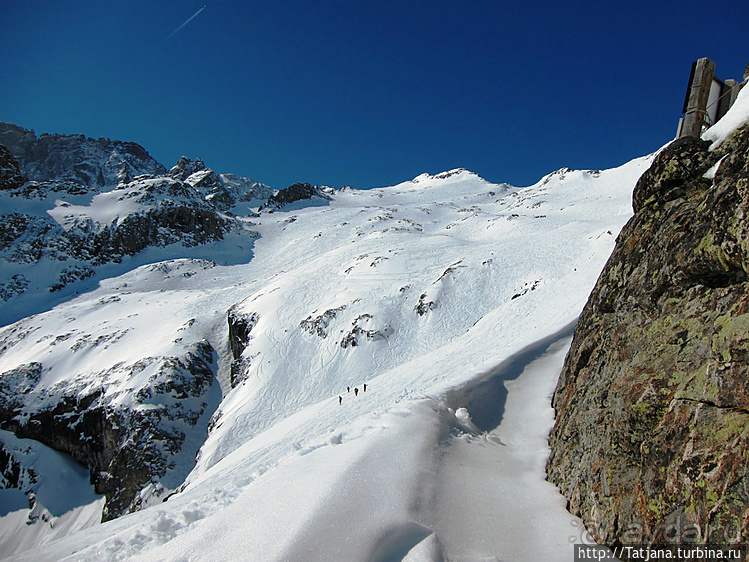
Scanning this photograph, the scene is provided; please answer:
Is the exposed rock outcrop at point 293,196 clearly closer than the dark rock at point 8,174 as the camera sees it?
No

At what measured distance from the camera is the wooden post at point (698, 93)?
299 inches

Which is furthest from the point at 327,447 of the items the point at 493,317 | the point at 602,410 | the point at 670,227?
the point at 493,317

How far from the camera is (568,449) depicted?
7457 mm

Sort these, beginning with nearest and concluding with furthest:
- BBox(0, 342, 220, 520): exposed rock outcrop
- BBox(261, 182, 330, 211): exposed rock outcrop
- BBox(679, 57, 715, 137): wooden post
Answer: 1. BBox(679, 57, 715, 137): wooden post
2. BBox(0, 342, 220, 520): exposed rock outcrop
3. BBox(261, 182, 330, 211): exposed rock outcrop

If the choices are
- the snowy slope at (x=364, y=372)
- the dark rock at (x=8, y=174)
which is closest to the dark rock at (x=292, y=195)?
the snowy slope at (x=364, y=372)

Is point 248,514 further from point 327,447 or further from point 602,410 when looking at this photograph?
point 602,410

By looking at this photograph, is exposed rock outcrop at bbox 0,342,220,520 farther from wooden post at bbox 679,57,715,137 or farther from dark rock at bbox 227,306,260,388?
wooden post at bbox 679,57,715,137

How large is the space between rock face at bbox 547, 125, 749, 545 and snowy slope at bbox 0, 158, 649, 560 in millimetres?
1310

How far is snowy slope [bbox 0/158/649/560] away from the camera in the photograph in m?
6.07

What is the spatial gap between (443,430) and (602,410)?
165 inches

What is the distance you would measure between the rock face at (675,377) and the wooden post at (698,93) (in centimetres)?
119

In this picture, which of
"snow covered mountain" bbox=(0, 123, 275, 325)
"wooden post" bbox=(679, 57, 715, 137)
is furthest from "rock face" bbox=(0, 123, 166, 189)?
"wooden post" bbox=(679, 57, 715, 137)

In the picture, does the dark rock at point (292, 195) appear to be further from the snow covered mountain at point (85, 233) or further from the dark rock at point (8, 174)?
the dark rock at point (8, 174)

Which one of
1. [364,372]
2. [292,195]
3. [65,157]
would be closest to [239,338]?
[364,372]
